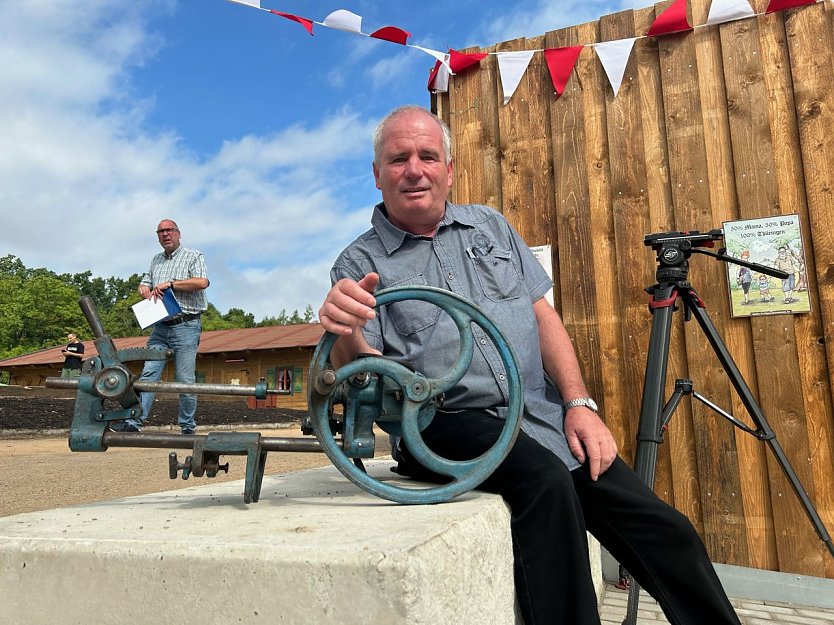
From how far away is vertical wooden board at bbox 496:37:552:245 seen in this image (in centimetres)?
333

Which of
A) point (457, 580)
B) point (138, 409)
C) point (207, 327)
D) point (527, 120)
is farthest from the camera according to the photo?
point (207, 327)

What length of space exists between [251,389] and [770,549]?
256 cm

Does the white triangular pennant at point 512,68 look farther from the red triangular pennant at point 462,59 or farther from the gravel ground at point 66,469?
the gravel ground at point 66,469

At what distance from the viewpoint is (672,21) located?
306 cm

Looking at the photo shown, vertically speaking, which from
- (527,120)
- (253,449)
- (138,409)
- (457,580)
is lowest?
(457,580)

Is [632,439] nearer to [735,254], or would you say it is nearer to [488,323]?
[735,254]

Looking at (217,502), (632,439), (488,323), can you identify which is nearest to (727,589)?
(632,439)

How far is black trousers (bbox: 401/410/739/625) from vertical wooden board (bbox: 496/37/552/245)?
192 cm

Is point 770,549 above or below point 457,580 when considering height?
below

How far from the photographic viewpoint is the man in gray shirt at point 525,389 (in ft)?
4.32

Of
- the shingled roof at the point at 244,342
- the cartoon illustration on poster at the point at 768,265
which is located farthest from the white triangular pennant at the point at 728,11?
the shingled roof at the point at 244,342

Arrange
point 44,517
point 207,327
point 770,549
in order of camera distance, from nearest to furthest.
A: point 44,517 < point 770,549 < point 207,327

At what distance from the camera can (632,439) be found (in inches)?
116

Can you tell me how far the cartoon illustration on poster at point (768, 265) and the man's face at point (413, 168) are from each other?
1.73m
